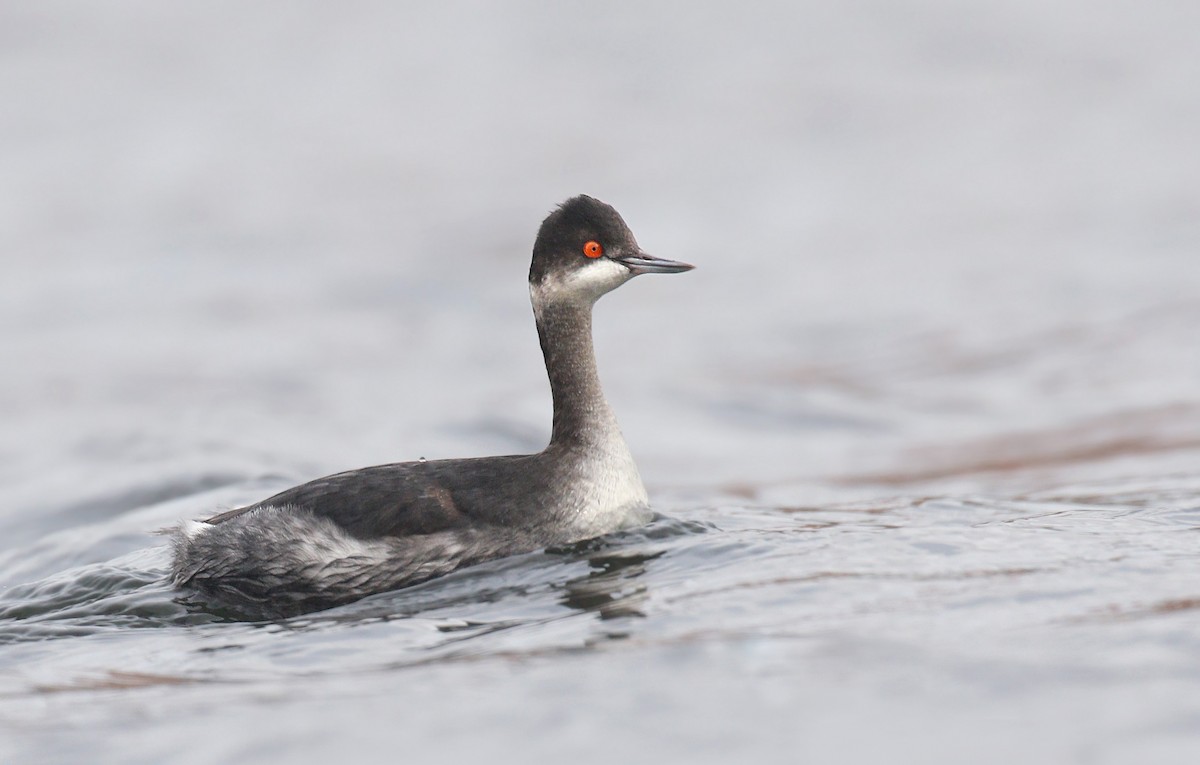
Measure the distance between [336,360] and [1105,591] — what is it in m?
11.6

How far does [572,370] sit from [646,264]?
2.34 feet

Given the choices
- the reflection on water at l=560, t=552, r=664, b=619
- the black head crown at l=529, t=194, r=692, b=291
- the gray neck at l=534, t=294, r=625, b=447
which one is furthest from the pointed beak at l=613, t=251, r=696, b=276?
the reflection on water at l=560, t=552, r=664, b=619

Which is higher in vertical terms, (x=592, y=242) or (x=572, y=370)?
(x=592, y=242)

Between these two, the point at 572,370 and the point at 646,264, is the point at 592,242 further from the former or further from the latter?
the point at 572,370

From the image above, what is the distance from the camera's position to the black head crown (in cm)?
805

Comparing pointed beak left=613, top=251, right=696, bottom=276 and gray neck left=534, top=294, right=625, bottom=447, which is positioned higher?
pointed beak left=613, top=251, right=696, bottom=276

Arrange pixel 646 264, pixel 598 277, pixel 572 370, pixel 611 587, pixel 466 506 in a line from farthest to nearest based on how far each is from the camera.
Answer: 1. pixel 572 370
2. pixel 598 277
3. pixel 646 264
4. pixel 466 506
5. pixel 611 587

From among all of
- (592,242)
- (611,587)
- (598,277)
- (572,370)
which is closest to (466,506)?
(611,587)

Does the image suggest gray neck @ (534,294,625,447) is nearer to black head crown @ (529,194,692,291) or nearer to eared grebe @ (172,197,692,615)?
eared grebe @ (172,197,692,615)

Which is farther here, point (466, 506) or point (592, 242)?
point (592, 242)

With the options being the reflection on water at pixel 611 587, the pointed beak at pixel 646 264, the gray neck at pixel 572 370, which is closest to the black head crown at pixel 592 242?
the pointed beak at pixel 646 264

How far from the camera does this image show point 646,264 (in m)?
8.03

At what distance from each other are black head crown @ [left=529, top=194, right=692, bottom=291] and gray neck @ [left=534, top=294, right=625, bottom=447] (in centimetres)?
29

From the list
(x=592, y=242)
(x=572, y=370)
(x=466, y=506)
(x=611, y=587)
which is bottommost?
(x=611, y=587)
